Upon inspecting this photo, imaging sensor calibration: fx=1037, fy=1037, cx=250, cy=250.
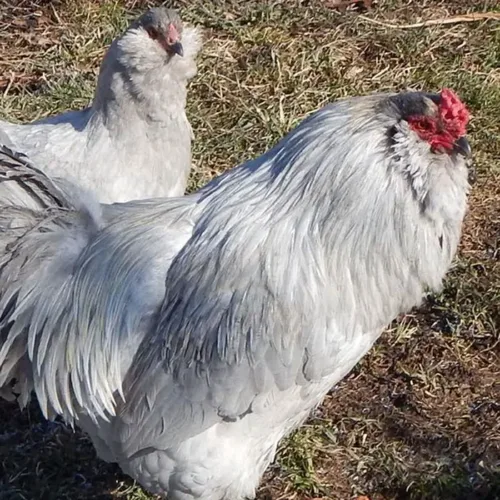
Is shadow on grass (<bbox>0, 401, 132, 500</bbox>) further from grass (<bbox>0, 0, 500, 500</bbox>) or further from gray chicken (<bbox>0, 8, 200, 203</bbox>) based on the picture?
gray chicken (<bbox>0, 8, 200, 203</bbox>)

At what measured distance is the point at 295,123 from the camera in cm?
600

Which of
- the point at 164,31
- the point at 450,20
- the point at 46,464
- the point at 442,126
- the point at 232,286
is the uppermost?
the point at 164,31

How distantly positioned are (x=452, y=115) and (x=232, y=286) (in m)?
0.86

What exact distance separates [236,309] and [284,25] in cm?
382

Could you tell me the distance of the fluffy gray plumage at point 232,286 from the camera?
10.5ft

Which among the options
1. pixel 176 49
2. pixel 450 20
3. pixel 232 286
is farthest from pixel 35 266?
pixel 450 20

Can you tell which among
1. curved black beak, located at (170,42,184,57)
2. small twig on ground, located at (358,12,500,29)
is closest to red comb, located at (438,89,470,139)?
curved black beak, located at (170,42,184,57)

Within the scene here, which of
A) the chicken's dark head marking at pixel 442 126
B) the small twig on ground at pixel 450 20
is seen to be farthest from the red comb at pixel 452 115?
the small twig on ground at pixel 450 20

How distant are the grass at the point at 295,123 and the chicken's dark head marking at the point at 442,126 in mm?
1535

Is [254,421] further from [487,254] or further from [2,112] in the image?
[2,112]

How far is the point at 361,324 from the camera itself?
3342 millimetres

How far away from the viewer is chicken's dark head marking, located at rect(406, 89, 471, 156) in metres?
3.14

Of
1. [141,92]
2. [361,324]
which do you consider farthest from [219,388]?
[141,92]

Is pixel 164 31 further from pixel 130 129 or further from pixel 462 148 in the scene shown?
pixel 462 148
